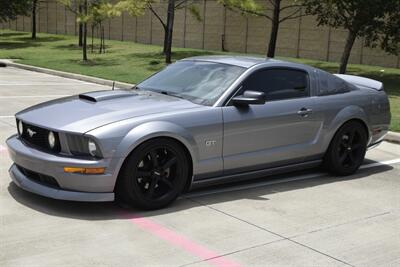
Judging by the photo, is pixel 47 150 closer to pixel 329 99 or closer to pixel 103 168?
pixel 103 168

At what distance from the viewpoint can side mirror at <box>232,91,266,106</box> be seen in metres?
5.83

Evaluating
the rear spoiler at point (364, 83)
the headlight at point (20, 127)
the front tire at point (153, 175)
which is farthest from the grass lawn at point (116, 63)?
the headlight at point (20, 127)

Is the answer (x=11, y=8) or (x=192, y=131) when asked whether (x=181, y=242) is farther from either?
(x=11, y=8)

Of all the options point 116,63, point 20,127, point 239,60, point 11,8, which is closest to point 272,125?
point 239,60

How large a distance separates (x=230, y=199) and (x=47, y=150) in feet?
6.12

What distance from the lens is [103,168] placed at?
16.6 feet

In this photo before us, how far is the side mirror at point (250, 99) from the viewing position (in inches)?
229

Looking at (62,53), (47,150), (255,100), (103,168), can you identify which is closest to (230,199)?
(255,100)

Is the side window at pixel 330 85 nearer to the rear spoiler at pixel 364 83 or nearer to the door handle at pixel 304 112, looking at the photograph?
the door handle at pixel 304 112

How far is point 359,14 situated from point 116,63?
9.98m

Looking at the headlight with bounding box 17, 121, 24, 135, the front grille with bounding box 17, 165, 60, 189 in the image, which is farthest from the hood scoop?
the front grille with bounding box 17, 165, 60, 189

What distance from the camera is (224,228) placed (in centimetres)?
504

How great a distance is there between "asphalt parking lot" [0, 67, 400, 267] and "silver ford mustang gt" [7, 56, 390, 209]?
22cm

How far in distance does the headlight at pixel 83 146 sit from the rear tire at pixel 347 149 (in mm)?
3019
